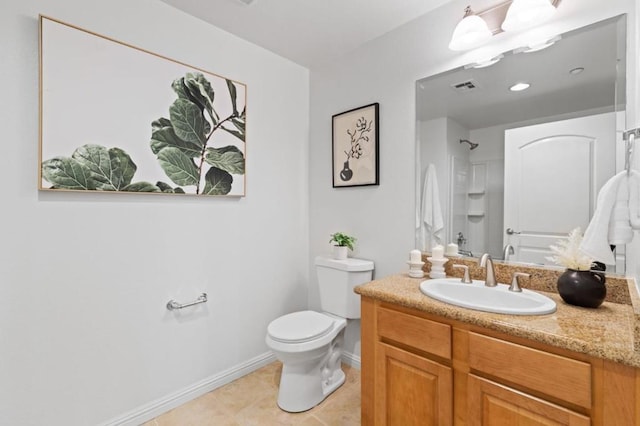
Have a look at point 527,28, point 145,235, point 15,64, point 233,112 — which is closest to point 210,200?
point 145,235

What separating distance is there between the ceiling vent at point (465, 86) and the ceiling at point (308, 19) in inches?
18.9

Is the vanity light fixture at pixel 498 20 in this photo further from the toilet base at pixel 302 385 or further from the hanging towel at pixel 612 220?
the toilet base at pixel 302 385

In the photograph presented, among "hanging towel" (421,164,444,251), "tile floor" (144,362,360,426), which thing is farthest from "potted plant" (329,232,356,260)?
"tile floor" (144,362,360,426)

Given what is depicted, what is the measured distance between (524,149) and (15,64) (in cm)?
241

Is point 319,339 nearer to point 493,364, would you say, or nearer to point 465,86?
point 493,364

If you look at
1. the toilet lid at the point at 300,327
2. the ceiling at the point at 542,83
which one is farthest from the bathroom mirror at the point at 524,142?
the toilet lid at the point at 300,327

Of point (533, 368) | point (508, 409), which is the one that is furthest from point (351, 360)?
point (533, 368)

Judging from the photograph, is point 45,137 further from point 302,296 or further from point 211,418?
point 302,296

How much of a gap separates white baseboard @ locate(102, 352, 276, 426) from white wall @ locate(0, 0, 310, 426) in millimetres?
27

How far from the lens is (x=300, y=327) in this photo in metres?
1.83

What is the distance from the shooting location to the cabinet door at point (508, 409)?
94cm

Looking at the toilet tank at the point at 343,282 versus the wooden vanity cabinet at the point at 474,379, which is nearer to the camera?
the wooden vanity cabinet at the point at 474,379

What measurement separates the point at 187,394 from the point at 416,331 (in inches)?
58.6

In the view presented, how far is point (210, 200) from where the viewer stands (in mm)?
1968
